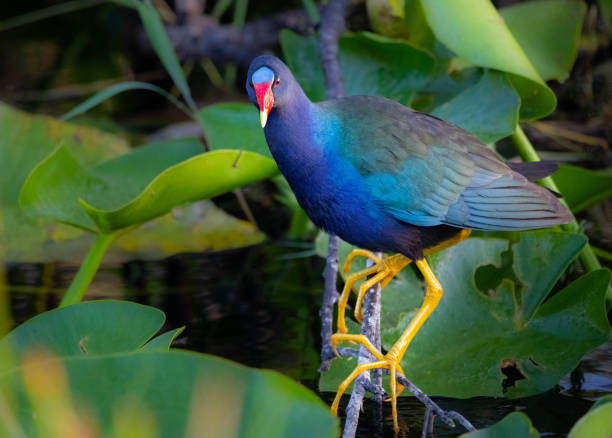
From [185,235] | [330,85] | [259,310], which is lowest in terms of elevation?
[259,310]

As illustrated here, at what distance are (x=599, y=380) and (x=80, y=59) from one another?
3503mm

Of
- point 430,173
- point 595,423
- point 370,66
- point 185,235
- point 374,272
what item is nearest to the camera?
point 595,423

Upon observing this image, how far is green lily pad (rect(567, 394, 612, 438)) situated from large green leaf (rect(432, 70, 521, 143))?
96cm

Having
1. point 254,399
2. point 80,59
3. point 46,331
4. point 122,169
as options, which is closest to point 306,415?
point 254,399

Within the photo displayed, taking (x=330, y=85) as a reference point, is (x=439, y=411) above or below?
below

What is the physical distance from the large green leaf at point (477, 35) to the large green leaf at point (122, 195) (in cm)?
49

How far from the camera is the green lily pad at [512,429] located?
1.20 metres

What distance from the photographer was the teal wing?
5.41 ft

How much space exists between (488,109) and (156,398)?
120 cm

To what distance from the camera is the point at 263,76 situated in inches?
60.7

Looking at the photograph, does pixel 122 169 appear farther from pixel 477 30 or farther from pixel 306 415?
pixel 306 415

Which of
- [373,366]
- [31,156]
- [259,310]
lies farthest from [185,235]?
[373,366]

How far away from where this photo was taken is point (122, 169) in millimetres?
2330

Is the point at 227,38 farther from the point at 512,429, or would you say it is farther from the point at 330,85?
the point at 512,429
